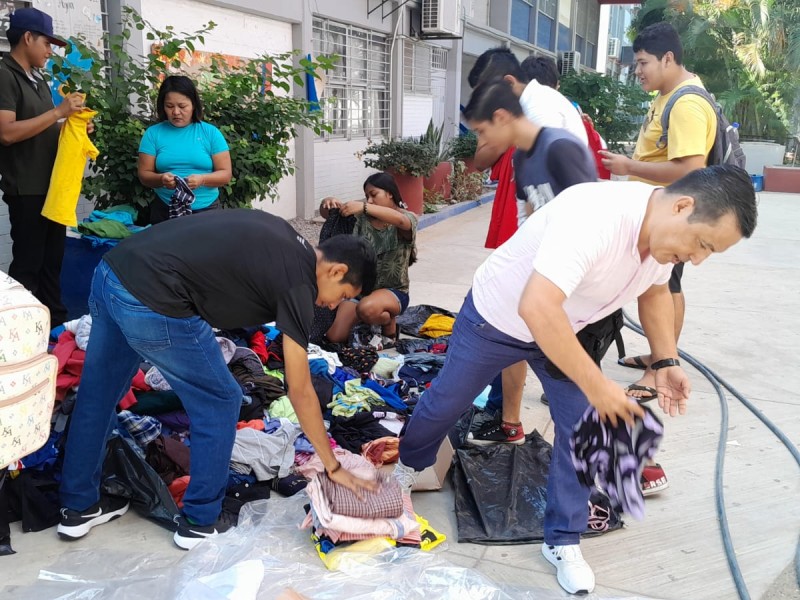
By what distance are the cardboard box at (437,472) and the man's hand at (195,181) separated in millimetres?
2185

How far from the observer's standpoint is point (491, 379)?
104 inches

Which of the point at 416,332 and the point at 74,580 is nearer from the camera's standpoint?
the point at 74,580

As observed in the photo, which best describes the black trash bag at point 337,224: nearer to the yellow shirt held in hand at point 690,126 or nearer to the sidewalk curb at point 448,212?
the yellow shirt held in hand at point 690,126

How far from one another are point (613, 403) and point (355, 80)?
991 centimetres

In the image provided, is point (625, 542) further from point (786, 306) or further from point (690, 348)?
point (786, 306)

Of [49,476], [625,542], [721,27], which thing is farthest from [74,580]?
[721,27]

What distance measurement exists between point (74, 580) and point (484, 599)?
4.58 ft

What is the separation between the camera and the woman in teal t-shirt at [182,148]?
14.3 ft

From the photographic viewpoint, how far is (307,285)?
233cm

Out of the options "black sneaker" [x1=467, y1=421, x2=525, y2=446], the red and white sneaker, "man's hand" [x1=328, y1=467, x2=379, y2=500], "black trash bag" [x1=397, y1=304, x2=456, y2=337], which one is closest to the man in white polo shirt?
"man's hand" [x1=328, y1=467, x2=379, y2=500]

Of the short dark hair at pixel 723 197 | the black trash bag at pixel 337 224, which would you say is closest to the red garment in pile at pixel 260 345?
the black trash bag at pixel 337 224

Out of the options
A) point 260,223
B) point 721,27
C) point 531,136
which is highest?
point 721,27

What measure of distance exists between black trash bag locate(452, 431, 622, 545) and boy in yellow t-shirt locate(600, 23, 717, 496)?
1.37 metres

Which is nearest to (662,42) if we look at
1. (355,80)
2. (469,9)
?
(355,80)
